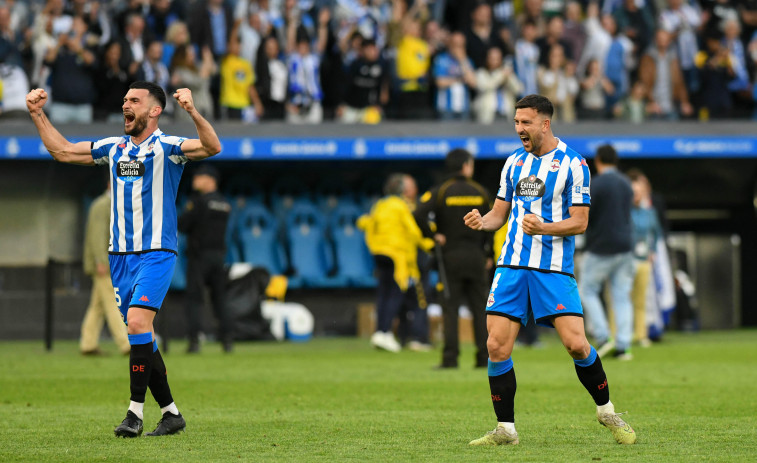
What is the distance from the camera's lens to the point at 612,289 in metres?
13.9

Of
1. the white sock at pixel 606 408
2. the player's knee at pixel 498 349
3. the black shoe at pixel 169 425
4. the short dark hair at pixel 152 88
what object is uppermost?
the short dark hair at pixel 152 88

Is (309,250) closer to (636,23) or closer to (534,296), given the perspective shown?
(636,23)

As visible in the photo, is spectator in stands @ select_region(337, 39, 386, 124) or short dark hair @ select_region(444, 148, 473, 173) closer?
short dark hair @ select_region(444, 148, 473, 173)

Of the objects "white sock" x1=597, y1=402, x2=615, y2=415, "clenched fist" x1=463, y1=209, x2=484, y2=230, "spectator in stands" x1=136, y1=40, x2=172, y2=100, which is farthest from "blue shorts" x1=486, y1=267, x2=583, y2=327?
"spectator in stands" x1=136, y1=40, x2=172, y2=100

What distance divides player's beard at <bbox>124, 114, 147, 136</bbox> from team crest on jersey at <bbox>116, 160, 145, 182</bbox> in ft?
0.57

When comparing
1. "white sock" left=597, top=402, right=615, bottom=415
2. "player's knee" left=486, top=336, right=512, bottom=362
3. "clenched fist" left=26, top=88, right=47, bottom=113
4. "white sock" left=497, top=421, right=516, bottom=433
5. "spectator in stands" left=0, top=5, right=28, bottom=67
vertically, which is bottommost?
Result: "white sock" left=497, top=421, right=516, bottom=433

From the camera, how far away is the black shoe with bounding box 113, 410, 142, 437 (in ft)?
23.2

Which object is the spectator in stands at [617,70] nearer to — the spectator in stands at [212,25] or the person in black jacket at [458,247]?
the spectator in stands at [212,25]

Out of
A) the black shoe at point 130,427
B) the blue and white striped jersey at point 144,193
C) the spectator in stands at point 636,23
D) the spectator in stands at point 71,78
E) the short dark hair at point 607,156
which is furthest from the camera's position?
the spectator in stands at point 636,23

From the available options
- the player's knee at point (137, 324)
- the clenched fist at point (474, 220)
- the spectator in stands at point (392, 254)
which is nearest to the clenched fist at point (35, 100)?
the player's knee at point (137, 324)

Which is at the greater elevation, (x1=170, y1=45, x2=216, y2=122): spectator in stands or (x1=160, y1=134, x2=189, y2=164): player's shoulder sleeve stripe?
(x1=170, y1=45, x2=216, y2=122): spectator in stands

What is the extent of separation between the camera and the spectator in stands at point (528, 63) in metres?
20.4

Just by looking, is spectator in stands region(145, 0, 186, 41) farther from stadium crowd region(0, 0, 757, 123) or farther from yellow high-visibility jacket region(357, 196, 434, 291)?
yellow high-visibility jacket region(357, 196, 434, 291)

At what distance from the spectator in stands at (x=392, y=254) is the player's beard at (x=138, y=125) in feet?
→ 28.0
